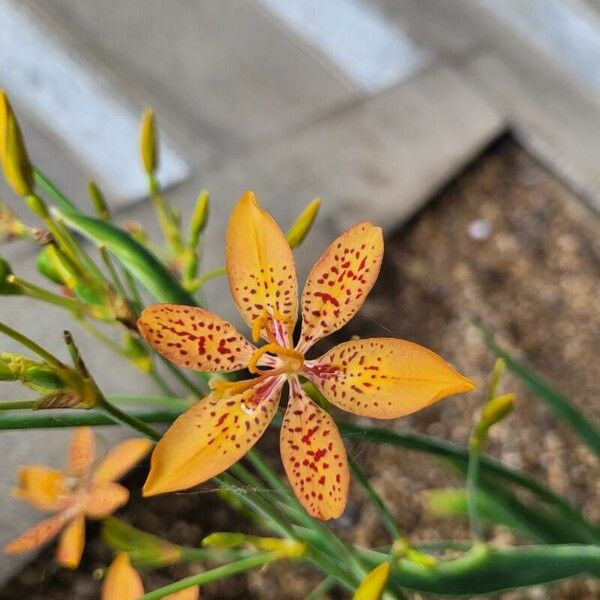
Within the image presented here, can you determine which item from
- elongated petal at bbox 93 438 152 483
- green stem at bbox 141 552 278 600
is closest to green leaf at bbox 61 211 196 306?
green stem at bbox 141 552 278 600

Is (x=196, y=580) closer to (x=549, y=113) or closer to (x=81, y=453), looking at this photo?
(x=81, y=453)

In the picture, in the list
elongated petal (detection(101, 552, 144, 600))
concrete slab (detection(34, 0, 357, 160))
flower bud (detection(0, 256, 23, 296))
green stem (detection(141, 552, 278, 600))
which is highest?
flower bud (detection(0, 256, 23, 296))

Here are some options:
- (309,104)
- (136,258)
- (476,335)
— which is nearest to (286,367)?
(136,258)

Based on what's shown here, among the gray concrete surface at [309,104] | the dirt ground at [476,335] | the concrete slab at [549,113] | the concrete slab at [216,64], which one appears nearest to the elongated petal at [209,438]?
the dirt ground at [476,335]

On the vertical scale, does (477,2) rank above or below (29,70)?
above

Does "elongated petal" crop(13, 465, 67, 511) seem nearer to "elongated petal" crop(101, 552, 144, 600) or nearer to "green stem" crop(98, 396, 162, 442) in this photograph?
"elongated petal" crop(101, 552, 144, 600)

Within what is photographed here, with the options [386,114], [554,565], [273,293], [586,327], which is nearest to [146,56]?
[386,114]

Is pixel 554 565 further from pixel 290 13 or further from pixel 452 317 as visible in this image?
pixel 290 13
